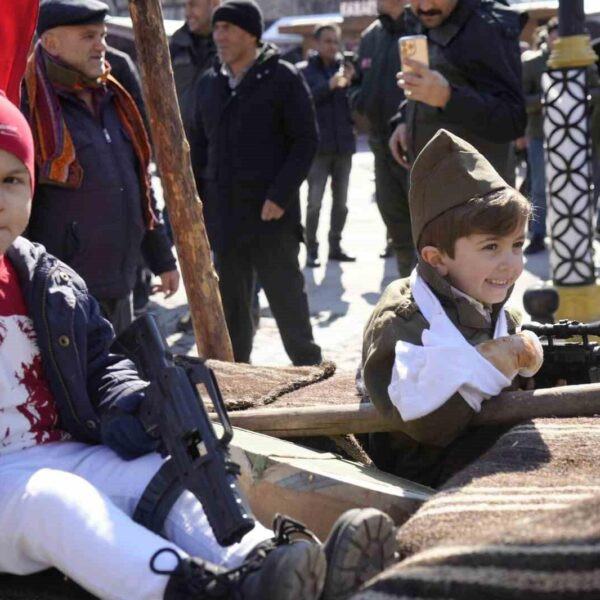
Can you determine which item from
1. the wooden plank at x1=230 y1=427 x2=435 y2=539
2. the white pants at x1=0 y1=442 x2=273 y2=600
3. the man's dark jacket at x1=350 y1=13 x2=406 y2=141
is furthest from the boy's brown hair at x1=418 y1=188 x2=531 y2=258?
the man's dark jacket at x1=350 y1=13 x2=406 y2=141

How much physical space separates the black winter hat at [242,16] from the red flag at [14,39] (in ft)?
8.89

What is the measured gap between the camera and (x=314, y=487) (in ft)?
A: 10.6

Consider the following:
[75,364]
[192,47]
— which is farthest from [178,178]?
[192,47]

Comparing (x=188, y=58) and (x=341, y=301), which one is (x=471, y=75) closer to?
(x=188, y=58)

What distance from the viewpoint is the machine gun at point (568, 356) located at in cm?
380

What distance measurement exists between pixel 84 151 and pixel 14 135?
2.02 metres

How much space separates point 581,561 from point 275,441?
1264 millimetres

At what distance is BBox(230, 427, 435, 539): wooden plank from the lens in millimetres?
3172

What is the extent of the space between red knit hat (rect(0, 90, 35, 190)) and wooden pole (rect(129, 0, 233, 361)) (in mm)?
1884

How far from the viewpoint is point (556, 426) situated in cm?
327

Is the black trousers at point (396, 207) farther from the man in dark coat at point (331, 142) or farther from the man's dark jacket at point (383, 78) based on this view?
the man in dark coat at point (331, 142)

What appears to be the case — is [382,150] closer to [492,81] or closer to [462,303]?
[492,81]

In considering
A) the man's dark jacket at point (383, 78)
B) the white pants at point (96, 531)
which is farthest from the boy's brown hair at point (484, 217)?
the man's dark jacket at point (383, 78)

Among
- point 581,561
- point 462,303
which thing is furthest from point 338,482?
point 581,561
